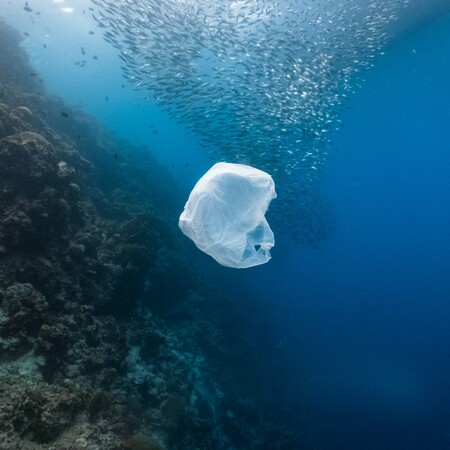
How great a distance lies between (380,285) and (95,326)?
48.0m

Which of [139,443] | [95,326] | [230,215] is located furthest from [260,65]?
[139,443]

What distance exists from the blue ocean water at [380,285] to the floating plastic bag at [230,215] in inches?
572

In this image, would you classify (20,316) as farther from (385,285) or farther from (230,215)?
(385,285)

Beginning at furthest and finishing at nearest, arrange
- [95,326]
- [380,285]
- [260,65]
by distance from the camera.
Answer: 1. [380,285]
2. [260,65]
3. [95,326]

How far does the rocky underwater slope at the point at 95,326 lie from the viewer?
3939mm

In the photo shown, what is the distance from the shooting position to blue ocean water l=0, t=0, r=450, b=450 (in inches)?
760

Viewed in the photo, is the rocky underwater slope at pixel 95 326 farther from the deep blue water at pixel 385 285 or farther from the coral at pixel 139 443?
the deep blue water at pixel 385 285

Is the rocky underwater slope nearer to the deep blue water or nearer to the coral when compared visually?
the coral

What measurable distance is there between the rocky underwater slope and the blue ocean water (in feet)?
19.9

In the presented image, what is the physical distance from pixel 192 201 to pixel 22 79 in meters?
14.4

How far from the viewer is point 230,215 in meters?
4.22

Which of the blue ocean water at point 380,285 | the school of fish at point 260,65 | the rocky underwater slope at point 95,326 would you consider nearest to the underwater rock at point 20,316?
the rocky underwater slope at point 95,326

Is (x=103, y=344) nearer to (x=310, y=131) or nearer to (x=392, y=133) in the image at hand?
(x=310, y=131)

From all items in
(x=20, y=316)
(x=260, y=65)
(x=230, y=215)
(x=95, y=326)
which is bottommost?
(x=95, y=326)
